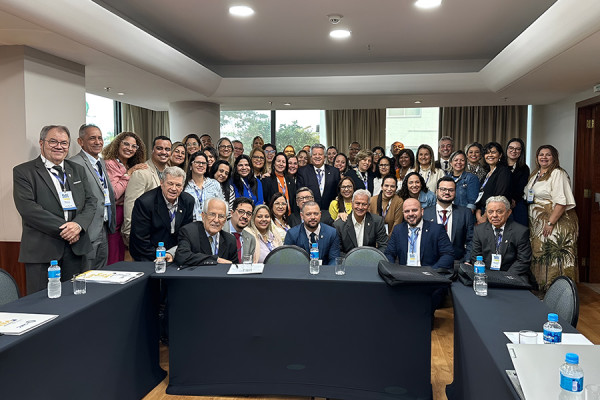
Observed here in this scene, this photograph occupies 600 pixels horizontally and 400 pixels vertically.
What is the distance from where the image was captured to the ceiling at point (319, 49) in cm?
358

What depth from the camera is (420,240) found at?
4.10m

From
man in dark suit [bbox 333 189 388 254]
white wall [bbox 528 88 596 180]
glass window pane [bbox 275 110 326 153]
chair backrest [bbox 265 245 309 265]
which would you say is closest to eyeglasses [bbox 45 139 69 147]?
chair backrest [bbox 265 245 309 265]

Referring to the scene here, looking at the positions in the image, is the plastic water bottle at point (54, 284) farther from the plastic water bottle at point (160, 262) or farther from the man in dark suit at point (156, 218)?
the man in dark suit at point (156, 218)

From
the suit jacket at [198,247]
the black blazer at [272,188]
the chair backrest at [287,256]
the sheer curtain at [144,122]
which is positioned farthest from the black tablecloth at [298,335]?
the sheer curtain at [144,122]

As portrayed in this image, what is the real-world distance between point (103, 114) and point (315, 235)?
6554mm

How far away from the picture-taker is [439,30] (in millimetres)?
5156

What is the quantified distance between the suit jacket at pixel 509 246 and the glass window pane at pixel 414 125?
6.51m

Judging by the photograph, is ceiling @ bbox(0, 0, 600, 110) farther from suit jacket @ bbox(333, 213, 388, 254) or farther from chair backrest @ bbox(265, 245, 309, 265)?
chair backrest @ bbox(265, 245, 309, 265)

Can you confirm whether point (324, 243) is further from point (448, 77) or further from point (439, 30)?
point (448, 77)

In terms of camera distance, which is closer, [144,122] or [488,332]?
[488,332]

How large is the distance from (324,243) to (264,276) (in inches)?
47.7

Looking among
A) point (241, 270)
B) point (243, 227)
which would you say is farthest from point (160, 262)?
point (243, 227)

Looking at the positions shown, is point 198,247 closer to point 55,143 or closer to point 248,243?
point 248,243

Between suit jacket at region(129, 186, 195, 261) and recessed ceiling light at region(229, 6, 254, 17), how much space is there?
1.93 meters
